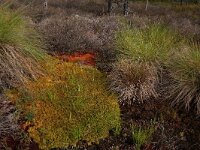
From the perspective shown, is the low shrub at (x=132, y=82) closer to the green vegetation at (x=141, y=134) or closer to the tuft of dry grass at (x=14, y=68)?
→ the green vegetation at (x=141, y=134)

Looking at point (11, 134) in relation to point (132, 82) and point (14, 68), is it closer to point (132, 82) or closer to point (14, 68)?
point (14, 68)

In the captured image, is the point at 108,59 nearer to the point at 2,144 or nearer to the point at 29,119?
the point at 29,119

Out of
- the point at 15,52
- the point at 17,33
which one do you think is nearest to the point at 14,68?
the point at 15,52

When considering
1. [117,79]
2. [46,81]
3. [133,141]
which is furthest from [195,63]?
[46,81]

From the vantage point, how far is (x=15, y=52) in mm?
7289

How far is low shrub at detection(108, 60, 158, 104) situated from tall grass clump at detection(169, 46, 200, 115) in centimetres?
38

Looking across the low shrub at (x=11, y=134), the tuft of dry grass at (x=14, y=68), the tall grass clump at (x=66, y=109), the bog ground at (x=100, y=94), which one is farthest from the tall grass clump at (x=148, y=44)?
the low shrub at (x=11, y=134)

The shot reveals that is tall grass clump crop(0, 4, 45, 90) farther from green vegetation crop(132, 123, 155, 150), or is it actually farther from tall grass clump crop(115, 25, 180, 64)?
green vegetation crop(132, 123, 155, 150)

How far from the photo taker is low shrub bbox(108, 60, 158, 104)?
716cm

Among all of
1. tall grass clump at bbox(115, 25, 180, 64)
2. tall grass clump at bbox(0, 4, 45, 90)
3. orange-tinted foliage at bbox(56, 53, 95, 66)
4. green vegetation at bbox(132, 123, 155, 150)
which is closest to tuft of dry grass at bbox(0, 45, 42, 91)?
tall grass clump at bbox(0, 4, 45, 90)

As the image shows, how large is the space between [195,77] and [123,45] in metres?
1.62

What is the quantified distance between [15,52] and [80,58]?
1.79 metres

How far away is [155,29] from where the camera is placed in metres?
9.01

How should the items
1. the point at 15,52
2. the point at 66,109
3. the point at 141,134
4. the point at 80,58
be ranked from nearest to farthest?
1. the point at 141,134
2. the point at 66,109
3. the point at 15,52
4. the point at 80,58
